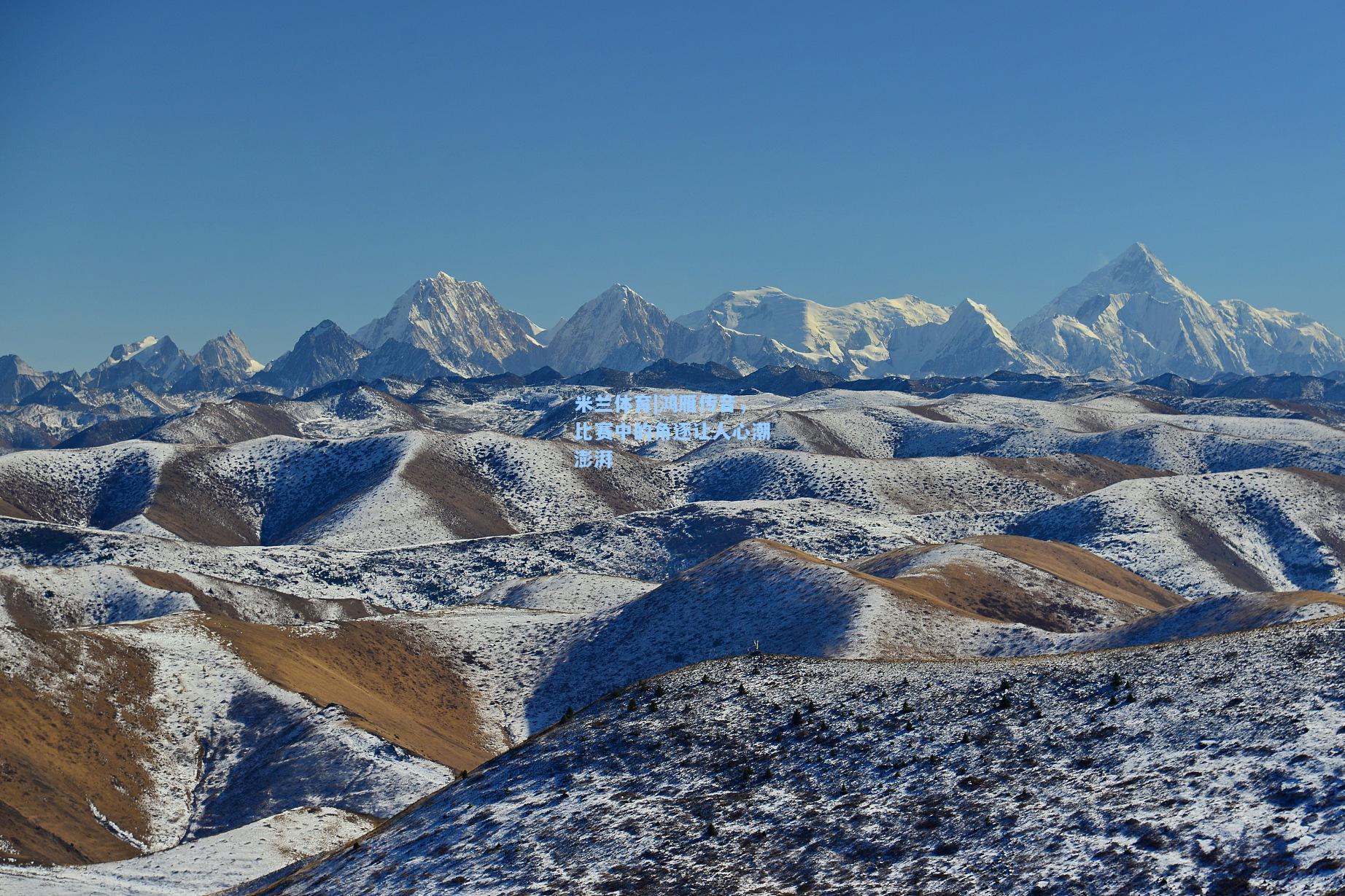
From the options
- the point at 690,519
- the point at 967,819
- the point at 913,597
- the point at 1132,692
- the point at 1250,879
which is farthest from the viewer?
the point at 690,519

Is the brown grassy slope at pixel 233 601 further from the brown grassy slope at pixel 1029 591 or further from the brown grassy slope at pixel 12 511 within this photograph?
the brown grassy slope at pixel 12 511

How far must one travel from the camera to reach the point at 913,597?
74938 mm

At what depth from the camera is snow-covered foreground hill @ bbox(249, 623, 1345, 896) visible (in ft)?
72.2

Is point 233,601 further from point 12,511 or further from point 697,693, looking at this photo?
point 12,511

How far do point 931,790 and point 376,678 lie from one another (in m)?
53.3

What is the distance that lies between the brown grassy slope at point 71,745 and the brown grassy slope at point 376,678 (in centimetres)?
732

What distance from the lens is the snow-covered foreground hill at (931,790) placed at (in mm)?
22016

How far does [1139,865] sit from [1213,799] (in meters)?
2.67

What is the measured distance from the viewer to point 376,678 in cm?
7344

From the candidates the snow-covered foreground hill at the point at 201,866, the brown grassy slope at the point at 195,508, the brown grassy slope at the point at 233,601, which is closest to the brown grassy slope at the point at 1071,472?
the brown grassy slope at the point at 233,601

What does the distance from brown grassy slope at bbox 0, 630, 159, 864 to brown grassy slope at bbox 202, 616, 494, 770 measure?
288 inches

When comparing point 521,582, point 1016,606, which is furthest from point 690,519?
point 1016,606

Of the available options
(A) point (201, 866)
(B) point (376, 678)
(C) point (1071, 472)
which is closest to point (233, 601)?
(B) point (376, 678)

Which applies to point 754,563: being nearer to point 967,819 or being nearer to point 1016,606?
point 1016,606
